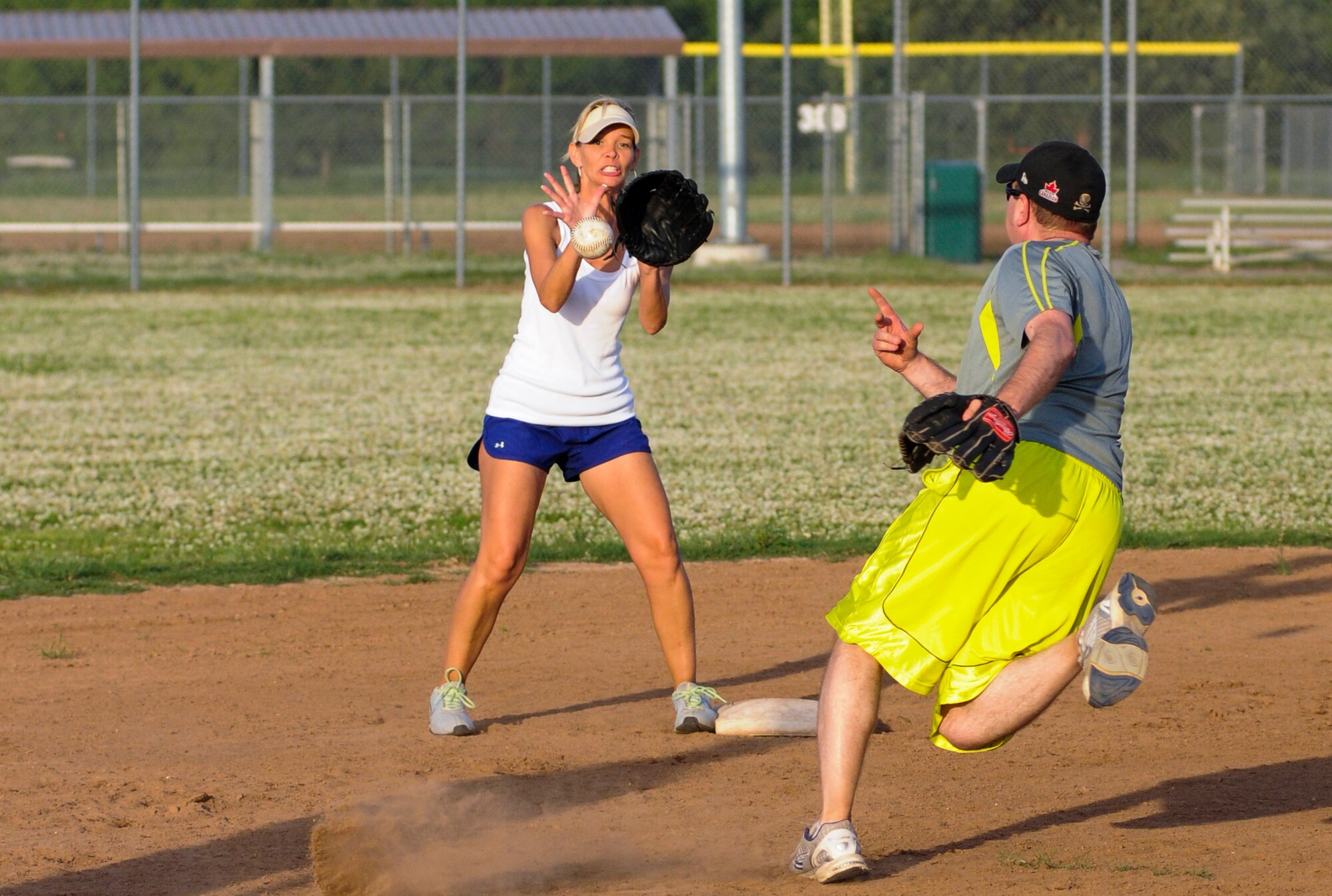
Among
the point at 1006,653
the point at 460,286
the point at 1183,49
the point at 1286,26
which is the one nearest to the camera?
the point at 1006,653

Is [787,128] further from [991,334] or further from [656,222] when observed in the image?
[991,334]

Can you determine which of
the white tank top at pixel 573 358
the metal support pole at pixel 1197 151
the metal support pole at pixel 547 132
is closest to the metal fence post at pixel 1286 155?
the metal support pole at pixel 1197 151

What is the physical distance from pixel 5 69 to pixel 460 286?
22.4 m

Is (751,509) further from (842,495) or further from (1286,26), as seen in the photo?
(1286,26)

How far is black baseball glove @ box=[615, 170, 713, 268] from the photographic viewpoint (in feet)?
18.0

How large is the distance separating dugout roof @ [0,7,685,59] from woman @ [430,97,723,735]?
2800 cm

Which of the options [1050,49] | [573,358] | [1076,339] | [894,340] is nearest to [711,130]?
[1050,49]

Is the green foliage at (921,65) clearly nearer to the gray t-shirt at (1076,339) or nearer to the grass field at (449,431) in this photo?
the grass field at (449,431)

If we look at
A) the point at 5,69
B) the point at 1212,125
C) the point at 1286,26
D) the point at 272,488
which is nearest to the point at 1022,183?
the point at 272,488

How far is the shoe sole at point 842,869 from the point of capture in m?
4.26

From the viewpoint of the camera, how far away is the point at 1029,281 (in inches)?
167

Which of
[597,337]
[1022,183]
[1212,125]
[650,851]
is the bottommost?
[650,851]

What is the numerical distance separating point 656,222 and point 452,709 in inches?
68.8

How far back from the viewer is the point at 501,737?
230 inches
